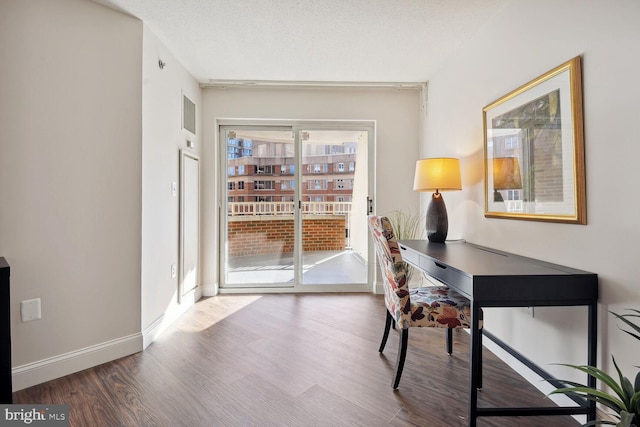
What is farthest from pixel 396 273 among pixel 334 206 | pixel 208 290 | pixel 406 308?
pixel 208 290

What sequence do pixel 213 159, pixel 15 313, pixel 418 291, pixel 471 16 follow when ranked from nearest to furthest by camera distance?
pixel 15 313, pixel 418 291, pixel 471 16, pixel 213 159

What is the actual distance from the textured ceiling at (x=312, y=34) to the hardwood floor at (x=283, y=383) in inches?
94.1

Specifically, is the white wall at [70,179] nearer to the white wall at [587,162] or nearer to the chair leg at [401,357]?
the chair leg at [401,357]

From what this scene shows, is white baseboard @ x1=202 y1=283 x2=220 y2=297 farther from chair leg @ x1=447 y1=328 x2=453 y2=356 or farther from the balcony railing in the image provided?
chair leg @ x1=447 y1=328 x2=453 y2=356

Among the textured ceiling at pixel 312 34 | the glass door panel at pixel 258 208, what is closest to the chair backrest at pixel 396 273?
the textured ceiling at pixel 312 34

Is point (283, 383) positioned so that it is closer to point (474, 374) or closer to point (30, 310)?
point (474, 374)

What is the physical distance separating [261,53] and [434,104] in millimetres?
1790

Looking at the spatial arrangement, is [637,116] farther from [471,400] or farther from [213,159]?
[213,159]

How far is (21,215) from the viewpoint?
69.5 inches

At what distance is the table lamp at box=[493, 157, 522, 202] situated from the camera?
1.92 m

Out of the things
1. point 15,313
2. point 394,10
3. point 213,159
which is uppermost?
point 394,10

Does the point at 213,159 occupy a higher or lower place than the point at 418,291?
higher

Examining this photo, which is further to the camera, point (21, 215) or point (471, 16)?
point (471, 16)

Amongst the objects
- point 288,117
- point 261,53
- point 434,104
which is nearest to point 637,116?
point 434,104
